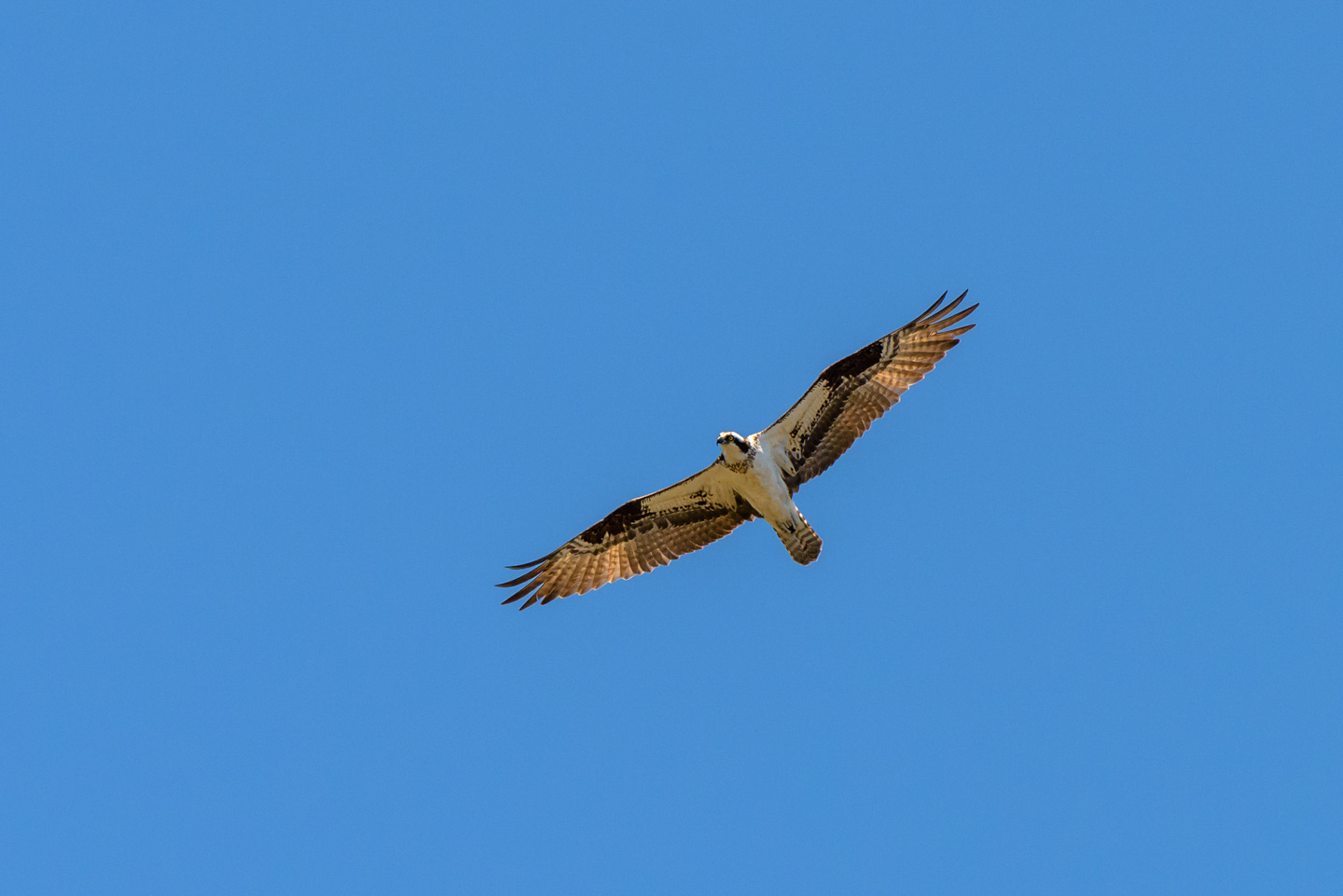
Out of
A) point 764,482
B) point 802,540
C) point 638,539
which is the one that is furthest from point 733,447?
point 638,539

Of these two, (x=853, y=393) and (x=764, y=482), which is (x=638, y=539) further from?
(x=853, y=393)

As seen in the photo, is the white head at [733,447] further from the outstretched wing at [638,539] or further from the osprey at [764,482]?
the outstretched wing at [638,539]

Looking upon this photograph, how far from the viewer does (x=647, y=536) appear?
71.3 ft

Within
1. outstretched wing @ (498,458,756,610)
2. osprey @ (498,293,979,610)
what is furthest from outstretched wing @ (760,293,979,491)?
outstretched wing @ (498,458,756,610)

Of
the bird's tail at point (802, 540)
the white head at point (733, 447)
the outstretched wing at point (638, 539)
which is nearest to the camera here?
the white head at point (733, 447)

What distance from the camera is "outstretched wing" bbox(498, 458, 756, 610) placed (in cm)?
2122

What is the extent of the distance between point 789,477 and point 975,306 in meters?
3.87

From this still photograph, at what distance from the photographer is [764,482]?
66.0 ft

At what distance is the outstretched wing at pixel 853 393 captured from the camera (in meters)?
20.7

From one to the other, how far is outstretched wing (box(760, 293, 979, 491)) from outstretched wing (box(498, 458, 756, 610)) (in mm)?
1159

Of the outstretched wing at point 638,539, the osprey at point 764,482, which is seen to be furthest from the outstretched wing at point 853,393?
the outstretched wing at point 638,539

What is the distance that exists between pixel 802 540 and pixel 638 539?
2.81 metres

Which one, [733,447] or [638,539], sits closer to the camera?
[733,447]

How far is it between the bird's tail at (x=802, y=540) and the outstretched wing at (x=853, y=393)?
2.05 feet
